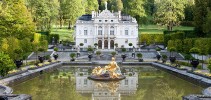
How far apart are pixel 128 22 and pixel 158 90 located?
45.9 metres

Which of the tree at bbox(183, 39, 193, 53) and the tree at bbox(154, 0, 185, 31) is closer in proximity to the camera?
the tree at bbox(183, 39, 193, 53)

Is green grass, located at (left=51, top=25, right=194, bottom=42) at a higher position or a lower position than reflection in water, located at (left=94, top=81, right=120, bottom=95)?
higher

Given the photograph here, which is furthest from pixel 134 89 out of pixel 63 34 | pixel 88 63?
pixel 63 34

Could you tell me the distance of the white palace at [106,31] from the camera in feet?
222

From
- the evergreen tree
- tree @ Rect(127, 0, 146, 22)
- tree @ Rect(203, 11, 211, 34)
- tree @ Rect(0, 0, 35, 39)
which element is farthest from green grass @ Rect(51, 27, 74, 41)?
tree @ Rect(203, 11, 211, 34)

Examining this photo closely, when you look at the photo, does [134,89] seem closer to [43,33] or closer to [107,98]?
[107,98]

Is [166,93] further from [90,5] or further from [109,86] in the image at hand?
[90,5]

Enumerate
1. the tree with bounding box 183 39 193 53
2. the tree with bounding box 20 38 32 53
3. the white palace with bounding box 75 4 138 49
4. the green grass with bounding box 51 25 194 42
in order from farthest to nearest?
1. the green grass with bounding box 51 25 194 42
2. the white palace with bounding box 75 4 138 49
3. the tree with bounding box 183 39 193 53
4. the tree with bounding box 20 38 32 53

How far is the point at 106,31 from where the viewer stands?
6812 cm

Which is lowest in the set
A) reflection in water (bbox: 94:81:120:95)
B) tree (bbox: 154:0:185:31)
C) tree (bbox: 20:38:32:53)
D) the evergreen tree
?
reflection in water (bbox: 94:81:120:95)

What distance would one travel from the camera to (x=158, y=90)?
23.2 m

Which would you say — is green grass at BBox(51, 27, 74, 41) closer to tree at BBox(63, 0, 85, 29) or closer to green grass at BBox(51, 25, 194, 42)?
green grass at BBox(51, 25, 194, 42)

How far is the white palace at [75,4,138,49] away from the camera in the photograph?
67688mm

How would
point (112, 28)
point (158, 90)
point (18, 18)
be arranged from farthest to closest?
point (112, 28) < point (18, 18) < point (158, 90)
